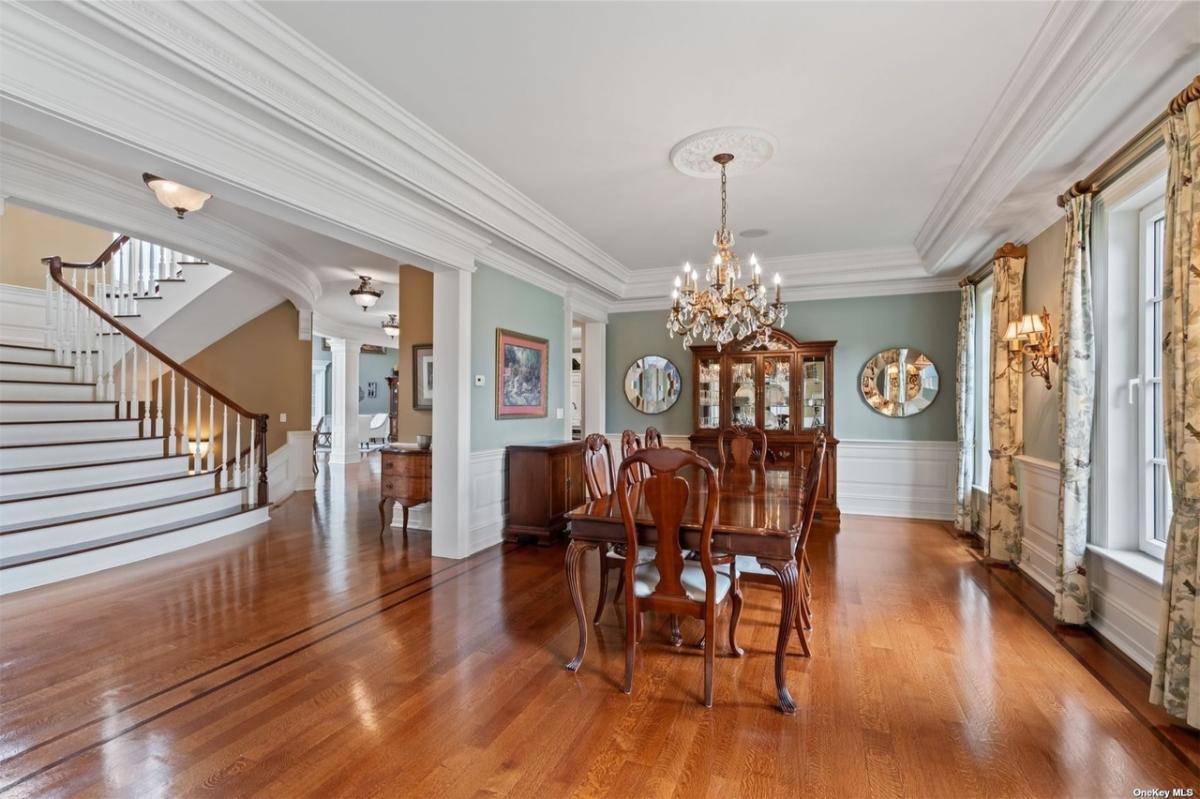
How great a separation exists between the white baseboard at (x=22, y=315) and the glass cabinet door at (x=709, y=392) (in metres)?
7.14

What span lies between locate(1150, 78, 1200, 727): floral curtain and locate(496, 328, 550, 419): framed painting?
4.30m

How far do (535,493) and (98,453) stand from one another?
397 cm

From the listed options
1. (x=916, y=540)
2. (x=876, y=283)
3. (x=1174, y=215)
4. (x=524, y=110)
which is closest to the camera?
(x=1174, y=215)

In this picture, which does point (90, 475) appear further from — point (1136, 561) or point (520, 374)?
point (1136, 561)

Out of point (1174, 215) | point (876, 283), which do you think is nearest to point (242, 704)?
point (1174, 215)

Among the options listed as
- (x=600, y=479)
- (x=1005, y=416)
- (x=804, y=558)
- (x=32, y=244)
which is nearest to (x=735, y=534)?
(x=804, y=558)

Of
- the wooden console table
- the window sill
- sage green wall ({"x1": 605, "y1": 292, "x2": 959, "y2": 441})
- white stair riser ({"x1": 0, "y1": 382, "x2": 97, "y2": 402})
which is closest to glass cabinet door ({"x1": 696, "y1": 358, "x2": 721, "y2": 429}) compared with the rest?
sage green wall ({"x1": 605, "y1": 292, "x2": 959, "y2": 441})

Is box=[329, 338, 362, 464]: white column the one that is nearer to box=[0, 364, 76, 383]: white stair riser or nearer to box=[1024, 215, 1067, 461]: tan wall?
box=[0, 364, 76, 383]: white stair riser

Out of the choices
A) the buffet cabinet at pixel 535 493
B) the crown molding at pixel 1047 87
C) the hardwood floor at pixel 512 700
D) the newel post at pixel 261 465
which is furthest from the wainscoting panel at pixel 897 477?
the newel post at pixel 261 465

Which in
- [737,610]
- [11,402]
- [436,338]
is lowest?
[737,610]

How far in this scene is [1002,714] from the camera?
229 cm

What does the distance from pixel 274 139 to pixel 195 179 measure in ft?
1.37

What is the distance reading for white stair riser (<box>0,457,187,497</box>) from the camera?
171 inches

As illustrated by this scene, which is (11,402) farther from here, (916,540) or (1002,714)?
(916,540)
